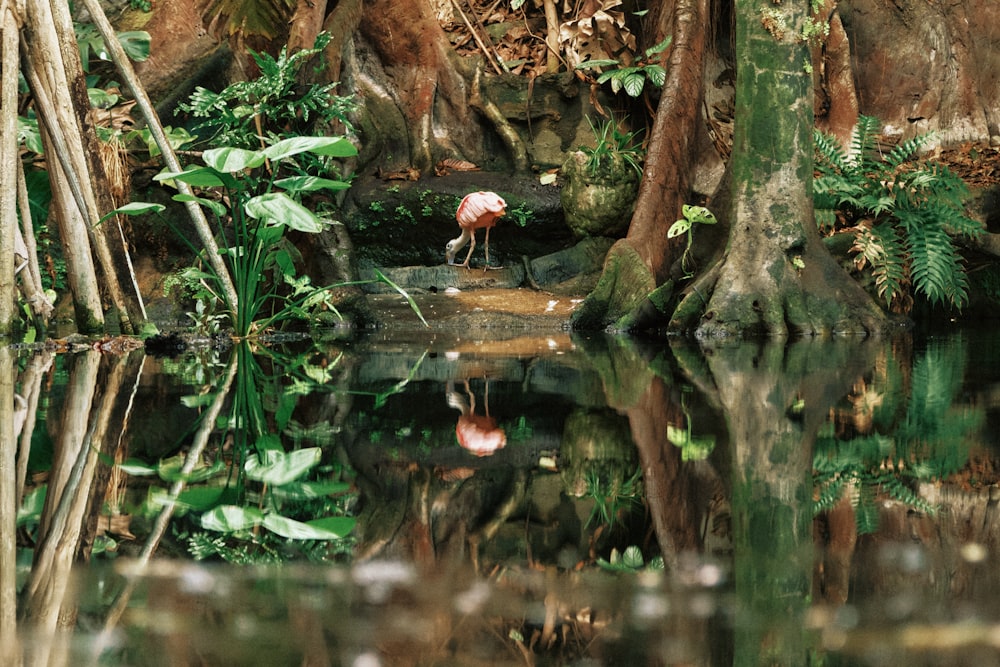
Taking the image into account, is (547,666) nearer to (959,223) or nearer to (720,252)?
(720,252)

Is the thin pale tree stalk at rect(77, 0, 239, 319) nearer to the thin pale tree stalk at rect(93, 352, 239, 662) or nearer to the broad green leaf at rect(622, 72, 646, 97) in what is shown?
the thin pale tree stalk at rect(93, 352, 239, 662)

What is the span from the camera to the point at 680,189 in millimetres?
9047

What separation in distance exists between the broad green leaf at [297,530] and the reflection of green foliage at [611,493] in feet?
1.54

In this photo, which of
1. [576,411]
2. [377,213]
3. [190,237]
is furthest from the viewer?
[377,213]

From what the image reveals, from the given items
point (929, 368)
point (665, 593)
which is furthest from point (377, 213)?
point (665, 593)

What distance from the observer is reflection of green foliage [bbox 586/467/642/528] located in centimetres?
199

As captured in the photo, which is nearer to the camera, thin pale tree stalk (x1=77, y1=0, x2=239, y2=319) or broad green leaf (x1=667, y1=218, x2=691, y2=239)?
thin pale tree stalk (x1=77, y1=0, x2=239, y2=319)

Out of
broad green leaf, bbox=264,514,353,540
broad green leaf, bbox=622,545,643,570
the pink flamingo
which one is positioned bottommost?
the pink flamingo

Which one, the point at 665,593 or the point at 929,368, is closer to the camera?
the point at 665,593

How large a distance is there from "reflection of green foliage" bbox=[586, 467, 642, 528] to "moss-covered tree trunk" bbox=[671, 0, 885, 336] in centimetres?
496

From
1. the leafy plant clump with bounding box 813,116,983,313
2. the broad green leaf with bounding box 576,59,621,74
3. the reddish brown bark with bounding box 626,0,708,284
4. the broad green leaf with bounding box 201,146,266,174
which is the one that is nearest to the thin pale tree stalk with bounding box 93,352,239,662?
the broad green leaf with bounding box 201,146,266,174

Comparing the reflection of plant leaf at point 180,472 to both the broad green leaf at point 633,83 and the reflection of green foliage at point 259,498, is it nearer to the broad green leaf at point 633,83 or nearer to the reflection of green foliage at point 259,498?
the reflection of green foliage at point 259,498

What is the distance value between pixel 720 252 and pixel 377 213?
399 cm

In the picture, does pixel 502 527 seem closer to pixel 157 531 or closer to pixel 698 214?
pixel 157 531
